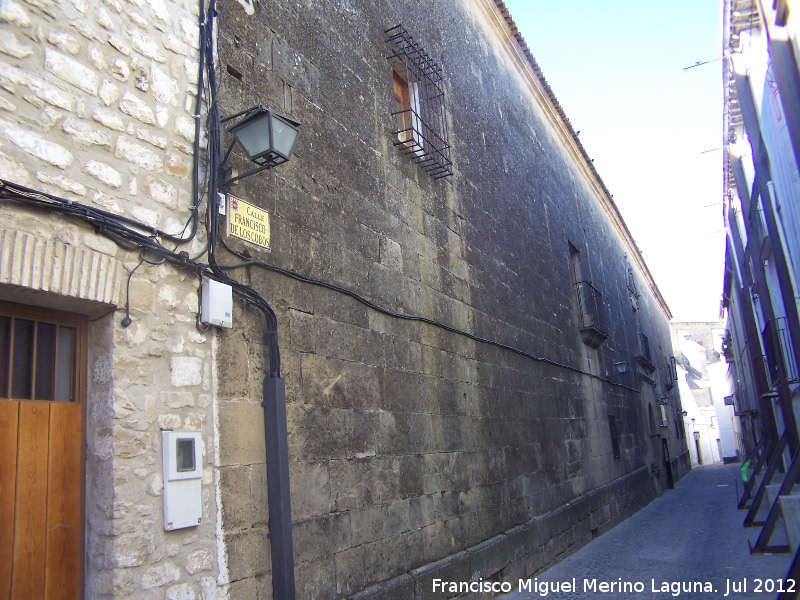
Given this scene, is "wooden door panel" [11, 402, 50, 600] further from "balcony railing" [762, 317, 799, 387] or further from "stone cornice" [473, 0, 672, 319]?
"balcony railing" [762, 317, 799, 387]

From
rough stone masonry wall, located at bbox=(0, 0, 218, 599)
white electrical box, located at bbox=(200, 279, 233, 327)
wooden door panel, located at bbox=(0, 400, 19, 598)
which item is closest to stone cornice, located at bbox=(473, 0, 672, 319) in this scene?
rough stone masonry wall, located at bbox=(0, 0, 218, 599)

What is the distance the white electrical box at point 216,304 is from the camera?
Result: 10.6 ft

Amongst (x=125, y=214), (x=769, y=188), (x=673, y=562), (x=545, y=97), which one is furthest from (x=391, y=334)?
(x=545, y=97)

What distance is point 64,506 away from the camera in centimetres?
273

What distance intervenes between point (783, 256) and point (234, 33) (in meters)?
8.05

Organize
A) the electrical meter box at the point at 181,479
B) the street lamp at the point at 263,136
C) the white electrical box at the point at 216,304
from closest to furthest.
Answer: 1. the electrical meter box at the point at 181,479
2. the white electrical box at the point at 216,304
3. the street lamp at the point at 263,136

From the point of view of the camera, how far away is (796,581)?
13.5 feet

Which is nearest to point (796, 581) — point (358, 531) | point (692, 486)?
point (358, 531)

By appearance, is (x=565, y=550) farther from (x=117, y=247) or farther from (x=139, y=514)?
(x=117, y=247)

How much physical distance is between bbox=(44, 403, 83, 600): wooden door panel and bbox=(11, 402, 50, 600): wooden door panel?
31 millimetres

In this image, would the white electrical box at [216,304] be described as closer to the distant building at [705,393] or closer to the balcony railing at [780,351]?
the balcony railing at [780,351]

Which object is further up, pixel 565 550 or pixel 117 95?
pixel 117 95

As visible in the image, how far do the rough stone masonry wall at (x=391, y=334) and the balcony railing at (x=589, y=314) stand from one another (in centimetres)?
141

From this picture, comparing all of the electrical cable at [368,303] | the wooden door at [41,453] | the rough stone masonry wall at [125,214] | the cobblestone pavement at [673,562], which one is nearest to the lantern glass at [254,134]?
the rough stone masonry wall at [125,214]
